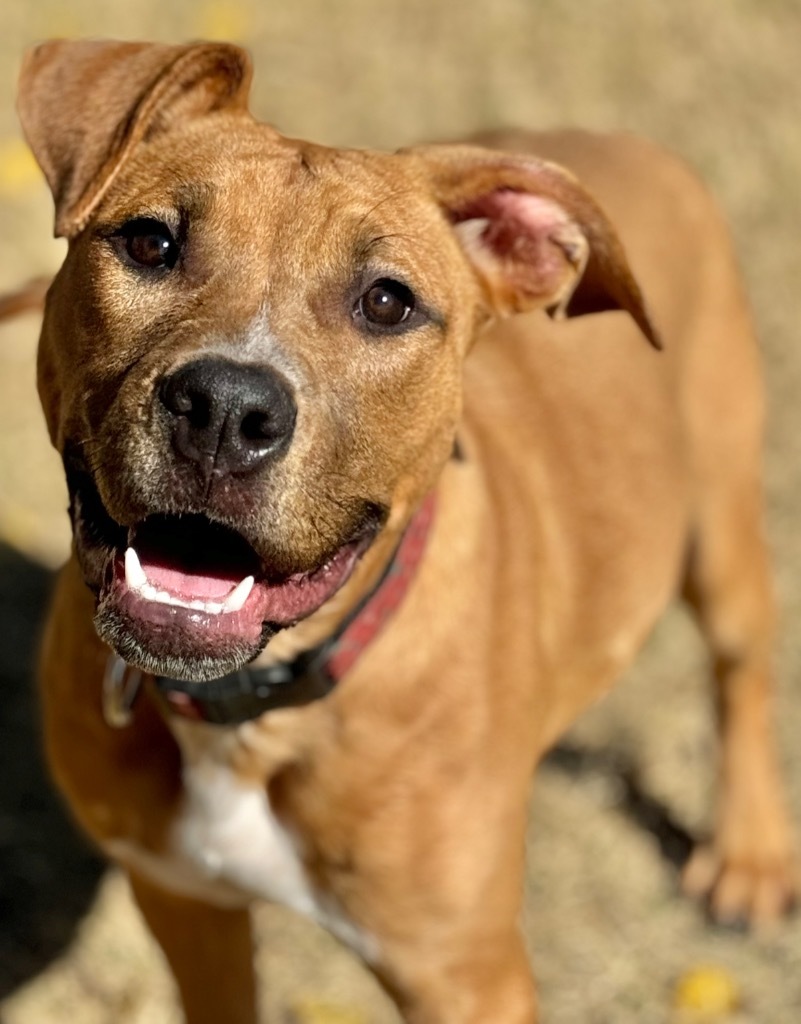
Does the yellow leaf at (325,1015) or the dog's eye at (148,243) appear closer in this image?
the dog's eye at (148,243)

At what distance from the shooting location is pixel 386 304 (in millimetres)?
2715

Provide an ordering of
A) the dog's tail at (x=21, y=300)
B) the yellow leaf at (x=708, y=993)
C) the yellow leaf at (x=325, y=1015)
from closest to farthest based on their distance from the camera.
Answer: the dog's tail at (x=21, y=300), the yellow leaf at (x=325, y=1015), the yellow leaf at (x=708, y=993)

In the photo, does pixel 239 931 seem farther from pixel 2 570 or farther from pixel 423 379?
pixel 2 570

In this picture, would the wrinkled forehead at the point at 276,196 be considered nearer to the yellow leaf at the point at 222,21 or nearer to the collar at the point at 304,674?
the collar at the point at 304,674

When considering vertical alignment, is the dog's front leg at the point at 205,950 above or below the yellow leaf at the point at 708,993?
above

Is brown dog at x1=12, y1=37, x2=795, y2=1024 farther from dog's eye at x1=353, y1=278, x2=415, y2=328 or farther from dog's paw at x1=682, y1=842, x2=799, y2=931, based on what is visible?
dog's paw at x1=682, y1=842, x2=799, y2=931

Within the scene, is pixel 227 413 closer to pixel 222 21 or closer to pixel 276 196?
pixel 276 196

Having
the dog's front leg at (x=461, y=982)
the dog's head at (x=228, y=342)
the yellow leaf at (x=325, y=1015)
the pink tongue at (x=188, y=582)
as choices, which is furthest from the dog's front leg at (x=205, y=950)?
the pink tongue at (x=188, y=582)

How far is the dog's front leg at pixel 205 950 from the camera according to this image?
146 inches

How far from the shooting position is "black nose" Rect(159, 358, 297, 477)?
2.37 m

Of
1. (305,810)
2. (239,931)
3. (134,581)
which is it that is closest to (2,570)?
(239,931)

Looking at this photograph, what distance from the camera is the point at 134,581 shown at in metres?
2.57

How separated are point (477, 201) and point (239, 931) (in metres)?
1.84

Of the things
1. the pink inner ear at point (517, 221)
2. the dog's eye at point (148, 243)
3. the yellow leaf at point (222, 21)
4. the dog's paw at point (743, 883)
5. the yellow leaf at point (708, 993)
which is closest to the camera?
the dog's eye at point (148, 243)
